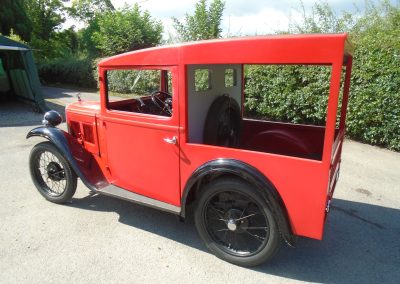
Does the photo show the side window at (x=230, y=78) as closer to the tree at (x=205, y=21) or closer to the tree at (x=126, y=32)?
the tree at (x=205, y=21)

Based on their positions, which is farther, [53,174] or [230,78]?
[53,174]

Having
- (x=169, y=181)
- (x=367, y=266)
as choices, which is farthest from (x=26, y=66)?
(x=367, y=266)

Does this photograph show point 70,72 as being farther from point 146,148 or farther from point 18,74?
point 146,148

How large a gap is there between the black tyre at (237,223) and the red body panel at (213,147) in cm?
21

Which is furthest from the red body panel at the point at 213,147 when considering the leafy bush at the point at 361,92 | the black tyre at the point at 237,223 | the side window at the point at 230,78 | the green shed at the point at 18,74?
the green shed at the point at 18,74

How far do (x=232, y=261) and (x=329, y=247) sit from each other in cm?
107

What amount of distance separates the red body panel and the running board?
0.05 meters

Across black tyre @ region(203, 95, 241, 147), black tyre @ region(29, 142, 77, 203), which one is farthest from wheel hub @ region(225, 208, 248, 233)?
black tyre @ region(29, 142, 77, 203)

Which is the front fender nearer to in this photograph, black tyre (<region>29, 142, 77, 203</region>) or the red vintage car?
the red vintage car

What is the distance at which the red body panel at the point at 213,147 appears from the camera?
2.26m

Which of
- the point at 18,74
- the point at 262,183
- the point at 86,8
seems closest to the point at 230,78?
the point at 262,183

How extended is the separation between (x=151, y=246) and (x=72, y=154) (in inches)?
58.3

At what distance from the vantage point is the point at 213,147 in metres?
2.75

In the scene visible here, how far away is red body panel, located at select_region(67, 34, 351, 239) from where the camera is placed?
89.1 inches
